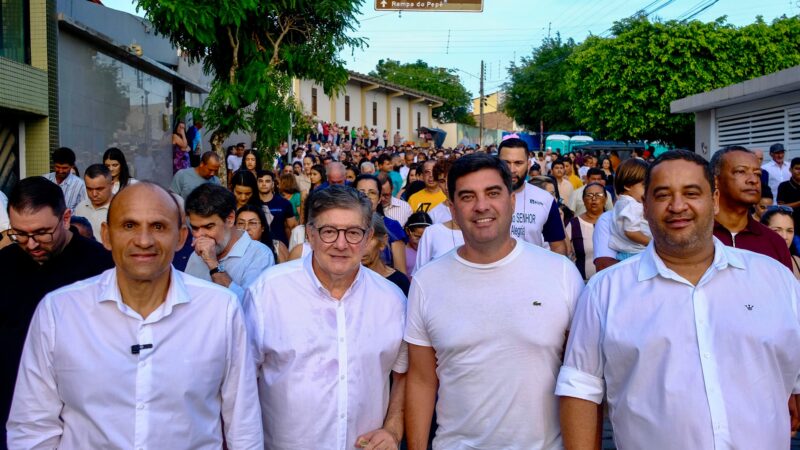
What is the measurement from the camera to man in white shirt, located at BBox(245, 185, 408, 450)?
3.26m

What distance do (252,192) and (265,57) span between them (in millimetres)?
7205

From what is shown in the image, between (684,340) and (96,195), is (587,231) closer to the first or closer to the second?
(96,195)

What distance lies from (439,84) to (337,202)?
75.1 m

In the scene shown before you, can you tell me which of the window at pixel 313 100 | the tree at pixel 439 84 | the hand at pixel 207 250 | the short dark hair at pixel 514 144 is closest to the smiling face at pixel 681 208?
the hand at pixel 207 250

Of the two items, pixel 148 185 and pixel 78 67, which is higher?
pixel 78 67

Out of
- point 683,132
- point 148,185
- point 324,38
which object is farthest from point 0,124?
point 683,132

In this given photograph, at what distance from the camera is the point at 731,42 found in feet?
113

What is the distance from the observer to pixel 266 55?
1405 cm

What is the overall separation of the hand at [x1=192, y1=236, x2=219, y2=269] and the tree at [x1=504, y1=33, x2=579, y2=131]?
58.7 metres

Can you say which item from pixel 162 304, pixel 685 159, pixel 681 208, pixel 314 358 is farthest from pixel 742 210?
pixel 162 304

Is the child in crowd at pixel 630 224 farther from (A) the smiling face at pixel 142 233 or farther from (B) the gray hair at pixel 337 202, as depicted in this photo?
(A) the smiling face at pixel 142 233

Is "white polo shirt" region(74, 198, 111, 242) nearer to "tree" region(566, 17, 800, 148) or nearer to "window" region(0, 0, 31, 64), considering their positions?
"window" region(0, 0, 31, 64)

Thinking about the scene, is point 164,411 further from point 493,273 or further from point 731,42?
point 731,42

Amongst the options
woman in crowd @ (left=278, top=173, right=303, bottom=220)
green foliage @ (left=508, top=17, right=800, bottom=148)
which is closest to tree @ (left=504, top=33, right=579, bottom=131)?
green foliage @ (left=508, top=17, right=800, bottom=148)
